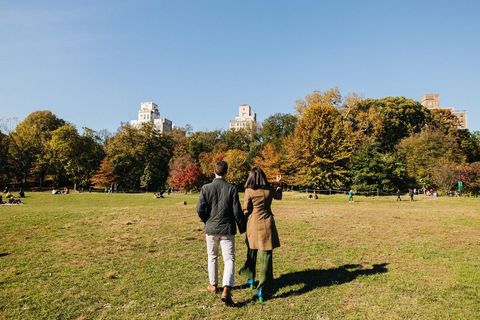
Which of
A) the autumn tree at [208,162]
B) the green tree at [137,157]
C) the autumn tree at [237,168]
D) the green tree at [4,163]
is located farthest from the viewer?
the green tree at [137,157]

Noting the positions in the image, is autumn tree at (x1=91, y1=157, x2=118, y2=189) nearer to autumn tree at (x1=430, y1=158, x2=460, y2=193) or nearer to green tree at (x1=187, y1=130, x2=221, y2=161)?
green tree at (x1=187, y1=130, x2=221, y2=161)

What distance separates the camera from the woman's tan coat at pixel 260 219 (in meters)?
6.66

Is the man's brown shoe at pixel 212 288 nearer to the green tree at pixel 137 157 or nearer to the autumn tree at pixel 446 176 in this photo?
the autumn tree at pixel 446 176

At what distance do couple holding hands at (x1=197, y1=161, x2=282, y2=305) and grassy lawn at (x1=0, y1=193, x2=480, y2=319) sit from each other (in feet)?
1.59

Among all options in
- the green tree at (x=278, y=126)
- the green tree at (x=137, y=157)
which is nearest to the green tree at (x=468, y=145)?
the green tree at (x=278, y=126)

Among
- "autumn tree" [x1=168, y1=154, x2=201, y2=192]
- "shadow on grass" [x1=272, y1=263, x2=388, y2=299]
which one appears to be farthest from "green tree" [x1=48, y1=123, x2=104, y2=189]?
"shadow on grass" [x1=272, y1=263, x2=388, y2=299]

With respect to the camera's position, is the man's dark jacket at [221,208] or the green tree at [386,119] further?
the green tree at [386,119]

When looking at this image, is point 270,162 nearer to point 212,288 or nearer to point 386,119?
point 386,119

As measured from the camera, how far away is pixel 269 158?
6162 centimetres

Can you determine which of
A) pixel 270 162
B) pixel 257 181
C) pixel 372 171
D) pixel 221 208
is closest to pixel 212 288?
pixel 221 208

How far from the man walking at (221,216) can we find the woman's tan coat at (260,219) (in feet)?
1.14

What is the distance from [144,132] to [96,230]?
202 ft

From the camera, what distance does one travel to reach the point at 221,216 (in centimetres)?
644

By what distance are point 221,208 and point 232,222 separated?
0.34m
